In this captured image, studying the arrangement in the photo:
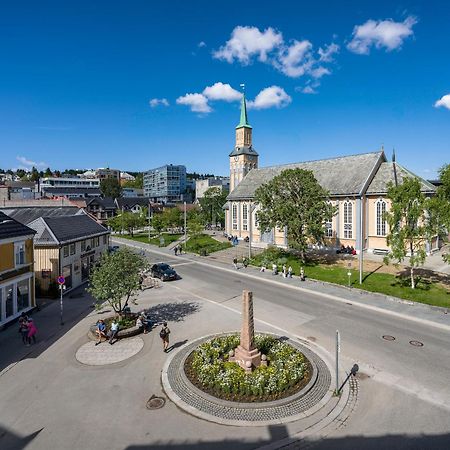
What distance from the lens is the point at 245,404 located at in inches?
472

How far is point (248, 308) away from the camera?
14.6 m

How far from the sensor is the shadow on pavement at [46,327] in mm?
16312

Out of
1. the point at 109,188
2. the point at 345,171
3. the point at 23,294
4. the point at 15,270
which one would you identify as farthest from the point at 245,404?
the point at 109,188

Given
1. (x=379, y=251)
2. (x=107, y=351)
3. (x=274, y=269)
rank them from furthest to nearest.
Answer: (x=379, y=251) < (x=274, y=269) < (x=107, y=351)

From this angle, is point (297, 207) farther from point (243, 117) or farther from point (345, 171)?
point (243, 117)

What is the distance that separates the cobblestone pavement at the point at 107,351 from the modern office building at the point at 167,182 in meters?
160

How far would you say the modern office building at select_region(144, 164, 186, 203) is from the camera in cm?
18412

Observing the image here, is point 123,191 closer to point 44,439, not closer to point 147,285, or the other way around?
point 147,285

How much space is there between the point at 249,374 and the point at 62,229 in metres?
22.9

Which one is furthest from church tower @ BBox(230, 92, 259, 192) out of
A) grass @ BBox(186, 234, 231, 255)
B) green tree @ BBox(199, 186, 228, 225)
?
green tree @ BBox(199, 186, 228, 225)

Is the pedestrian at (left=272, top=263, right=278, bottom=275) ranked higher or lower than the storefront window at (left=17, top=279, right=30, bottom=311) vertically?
lower

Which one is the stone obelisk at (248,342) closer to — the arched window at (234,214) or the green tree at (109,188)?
the arched window at (234,214)

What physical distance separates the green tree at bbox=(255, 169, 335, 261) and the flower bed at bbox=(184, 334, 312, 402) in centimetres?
2062

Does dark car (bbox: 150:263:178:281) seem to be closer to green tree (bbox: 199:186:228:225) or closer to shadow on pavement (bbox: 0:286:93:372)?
shadow on pavement (bbox: 0:286:93:372)
